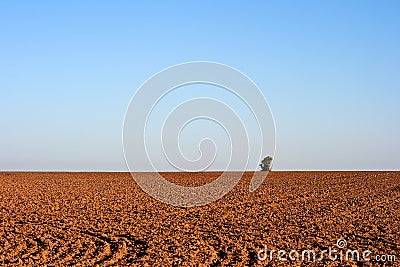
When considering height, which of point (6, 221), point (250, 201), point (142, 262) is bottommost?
point (142, 262)

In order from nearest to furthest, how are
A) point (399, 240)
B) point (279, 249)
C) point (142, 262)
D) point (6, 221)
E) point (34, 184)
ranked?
1. point (142, 262)
2. point (279, 249)
3. point (399, 240)
4. point (6, 221)
5. point (34, 184)

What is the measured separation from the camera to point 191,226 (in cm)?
2022

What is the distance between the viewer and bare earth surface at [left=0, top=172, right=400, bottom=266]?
51.4ft

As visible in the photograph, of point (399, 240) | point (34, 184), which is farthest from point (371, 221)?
point (34, 184)

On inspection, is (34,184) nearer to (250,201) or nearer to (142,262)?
(250,201)

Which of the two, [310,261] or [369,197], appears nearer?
[310,261]

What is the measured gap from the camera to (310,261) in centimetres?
1519

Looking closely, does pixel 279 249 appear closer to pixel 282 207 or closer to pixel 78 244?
pixel 78 244

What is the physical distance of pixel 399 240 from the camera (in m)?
17.4

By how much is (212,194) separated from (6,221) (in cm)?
1215

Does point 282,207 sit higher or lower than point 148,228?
higher

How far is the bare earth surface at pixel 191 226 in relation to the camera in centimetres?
1568

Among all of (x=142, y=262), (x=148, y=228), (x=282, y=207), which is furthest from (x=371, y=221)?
(x=142, y=262)

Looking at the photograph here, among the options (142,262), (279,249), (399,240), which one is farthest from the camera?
(399,240)
